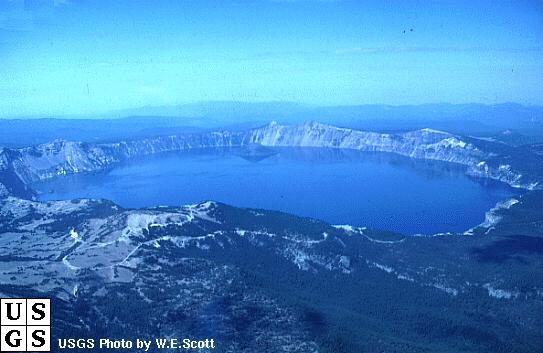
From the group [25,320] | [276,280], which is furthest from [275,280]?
[25,320]

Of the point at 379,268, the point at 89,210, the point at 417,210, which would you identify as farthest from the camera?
the point at 417,210

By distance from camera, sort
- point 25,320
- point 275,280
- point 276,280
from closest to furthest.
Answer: point 25,320, point 275,280, point 276,280

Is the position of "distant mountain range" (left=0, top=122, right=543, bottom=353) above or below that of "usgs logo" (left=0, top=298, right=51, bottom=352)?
below

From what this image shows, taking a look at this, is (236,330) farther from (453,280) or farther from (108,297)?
(453,280)

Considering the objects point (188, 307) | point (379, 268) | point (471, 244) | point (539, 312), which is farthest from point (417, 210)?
point (188, 307)

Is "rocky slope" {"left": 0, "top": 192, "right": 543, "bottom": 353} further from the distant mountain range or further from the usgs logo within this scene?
the usgs logo

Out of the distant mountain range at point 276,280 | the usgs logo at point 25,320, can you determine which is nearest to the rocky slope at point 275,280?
the distant mountain range at point 276,280

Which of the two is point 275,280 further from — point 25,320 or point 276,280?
point 25,320

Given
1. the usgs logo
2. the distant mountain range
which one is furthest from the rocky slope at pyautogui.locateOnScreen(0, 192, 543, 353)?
the usgs logo
